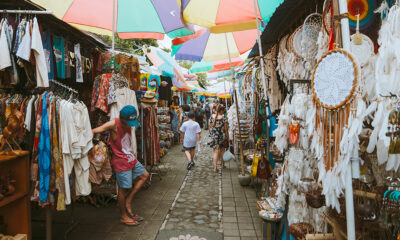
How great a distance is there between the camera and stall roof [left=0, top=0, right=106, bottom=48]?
328 cm

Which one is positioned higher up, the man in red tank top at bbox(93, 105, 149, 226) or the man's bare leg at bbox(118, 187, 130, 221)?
the man in red tank top at bbox(93, 105, 149, 226)

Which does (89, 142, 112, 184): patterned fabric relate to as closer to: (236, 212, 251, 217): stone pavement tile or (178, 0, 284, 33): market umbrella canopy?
(236, 212, 251, 217): stone pavement tile

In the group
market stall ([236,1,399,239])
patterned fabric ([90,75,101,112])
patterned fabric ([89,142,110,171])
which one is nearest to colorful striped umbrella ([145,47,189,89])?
patterned fabric ([90,75,101,112])

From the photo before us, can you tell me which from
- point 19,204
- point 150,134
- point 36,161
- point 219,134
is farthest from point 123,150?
point 219,134

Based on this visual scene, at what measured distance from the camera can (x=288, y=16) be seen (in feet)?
12.2

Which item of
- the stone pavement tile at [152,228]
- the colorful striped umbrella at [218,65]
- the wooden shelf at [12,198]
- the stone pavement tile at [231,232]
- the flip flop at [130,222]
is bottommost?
the stone pavement tile at [231,232]

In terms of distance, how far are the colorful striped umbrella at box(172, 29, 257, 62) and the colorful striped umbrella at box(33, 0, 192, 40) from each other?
2.61 metres

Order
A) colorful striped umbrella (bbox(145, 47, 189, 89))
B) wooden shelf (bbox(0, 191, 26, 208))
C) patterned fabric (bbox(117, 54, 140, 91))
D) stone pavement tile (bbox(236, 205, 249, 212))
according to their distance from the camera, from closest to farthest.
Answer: wooden shelf (bbox(0, 191, 26, 208)) < stone pavement tile (bbox(236, 205, 249, 212)) < patterned fabric (bbox(117, 54, 140, 91)) < colorful striped umbrella (bbox(145, 47, 189, 89))

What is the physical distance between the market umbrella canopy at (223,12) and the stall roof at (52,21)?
1736mm

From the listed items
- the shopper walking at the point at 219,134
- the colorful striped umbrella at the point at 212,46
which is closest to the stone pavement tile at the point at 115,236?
the shopper walking at the point at 219,134

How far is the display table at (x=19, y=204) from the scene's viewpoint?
3090 millimetres

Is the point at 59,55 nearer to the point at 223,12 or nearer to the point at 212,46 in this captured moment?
the point at 223,12

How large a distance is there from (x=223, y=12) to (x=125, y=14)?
1.95 m

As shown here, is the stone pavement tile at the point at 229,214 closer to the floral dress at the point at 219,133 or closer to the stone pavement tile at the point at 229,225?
the stone pavement tile at the point at 229,225
